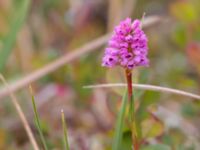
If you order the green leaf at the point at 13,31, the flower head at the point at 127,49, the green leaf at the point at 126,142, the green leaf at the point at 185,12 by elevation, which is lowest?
the green leaf at the point at 126,142

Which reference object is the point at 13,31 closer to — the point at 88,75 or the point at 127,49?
the point at 88,75

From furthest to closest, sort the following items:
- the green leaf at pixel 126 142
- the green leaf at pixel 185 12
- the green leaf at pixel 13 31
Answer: the green leaf at pixel 185 12
the green leaf at pixel 13 31
the green leaf at pixel 126 142

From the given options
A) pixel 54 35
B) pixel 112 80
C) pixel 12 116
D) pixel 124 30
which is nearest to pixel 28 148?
pixel 12 116

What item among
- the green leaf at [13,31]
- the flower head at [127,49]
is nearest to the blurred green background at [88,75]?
the green leaf at [13,31]

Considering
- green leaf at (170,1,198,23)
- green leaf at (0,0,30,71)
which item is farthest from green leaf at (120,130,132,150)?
green leaf at (170,1,198,23)

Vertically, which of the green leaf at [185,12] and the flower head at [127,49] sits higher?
the green leaf at [185,12]

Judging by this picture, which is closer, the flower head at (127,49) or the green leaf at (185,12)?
the flower head at (127,49)

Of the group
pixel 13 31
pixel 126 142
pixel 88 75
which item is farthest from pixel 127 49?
pixel 88 75

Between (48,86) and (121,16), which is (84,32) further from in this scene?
(48,86)

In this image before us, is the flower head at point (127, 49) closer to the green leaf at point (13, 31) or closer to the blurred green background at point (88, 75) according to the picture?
the blurred green background at point (88, 75)
